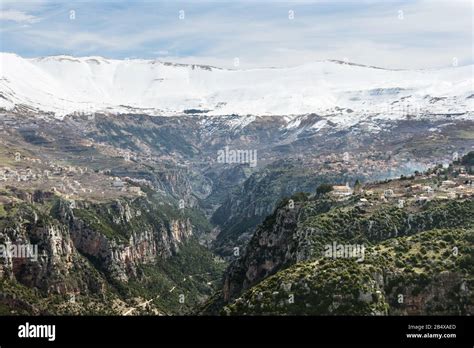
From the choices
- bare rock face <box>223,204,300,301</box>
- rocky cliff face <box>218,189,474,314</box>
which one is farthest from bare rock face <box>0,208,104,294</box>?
rocky cliff face <box>218,189,474,314</box>

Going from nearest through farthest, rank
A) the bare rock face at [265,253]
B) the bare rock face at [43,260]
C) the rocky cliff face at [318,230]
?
the rocky cliff face at [318,230]
the bare rock face at [265,253]
the bare rock face at [43,260]

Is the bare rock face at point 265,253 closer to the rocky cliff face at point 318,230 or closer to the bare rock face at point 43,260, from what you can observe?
the rocky cliff face at point 318,230

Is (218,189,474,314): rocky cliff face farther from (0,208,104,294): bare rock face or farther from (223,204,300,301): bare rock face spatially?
(0,208,104,294): bare rock face

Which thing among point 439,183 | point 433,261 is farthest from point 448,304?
point 439,183

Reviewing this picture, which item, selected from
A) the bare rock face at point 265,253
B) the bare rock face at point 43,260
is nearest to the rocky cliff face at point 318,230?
the bare rock face at point 265,253

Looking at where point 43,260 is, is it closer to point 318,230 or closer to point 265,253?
point 265,253

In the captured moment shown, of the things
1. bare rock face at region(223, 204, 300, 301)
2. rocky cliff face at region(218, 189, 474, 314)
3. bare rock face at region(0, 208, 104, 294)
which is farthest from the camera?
bare rock face at region(0, 208, 104, 294)

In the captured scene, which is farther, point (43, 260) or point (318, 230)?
point (43, 260)

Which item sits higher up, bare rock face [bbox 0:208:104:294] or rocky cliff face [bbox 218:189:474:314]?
rocky cliff face [bbox 218:189:474:314]

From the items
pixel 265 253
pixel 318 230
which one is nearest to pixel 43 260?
pixel 265 253
